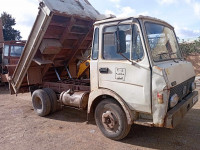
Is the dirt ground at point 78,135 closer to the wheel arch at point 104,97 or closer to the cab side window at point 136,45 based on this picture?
the wheel arch at point 104,97

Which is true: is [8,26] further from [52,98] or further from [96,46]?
[96,46]

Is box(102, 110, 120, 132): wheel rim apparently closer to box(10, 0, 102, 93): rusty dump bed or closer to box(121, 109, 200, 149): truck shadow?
box(121, 109, 200, 149): truck shadow

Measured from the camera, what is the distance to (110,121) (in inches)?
162

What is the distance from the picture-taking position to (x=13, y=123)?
5379 millimetres

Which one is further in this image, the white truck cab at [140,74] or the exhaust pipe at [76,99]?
the exhaust pipe at [76,99]

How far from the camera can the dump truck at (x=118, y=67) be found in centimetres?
345

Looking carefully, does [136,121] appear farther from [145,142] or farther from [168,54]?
[168,54]

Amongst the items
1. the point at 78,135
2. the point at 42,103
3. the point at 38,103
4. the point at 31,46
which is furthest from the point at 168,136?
the point at 31,46

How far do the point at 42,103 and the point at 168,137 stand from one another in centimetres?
346

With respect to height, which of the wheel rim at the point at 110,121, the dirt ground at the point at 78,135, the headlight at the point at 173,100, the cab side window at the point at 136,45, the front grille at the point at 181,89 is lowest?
the dirt ground at the point at 78,135

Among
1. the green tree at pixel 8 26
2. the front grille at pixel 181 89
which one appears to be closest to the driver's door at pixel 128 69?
the front grille at pixel 181 89

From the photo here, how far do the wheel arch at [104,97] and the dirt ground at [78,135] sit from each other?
587 mm

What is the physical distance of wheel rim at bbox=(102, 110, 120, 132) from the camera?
4.02 metres

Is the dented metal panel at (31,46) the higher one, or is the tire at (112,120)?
the dented metal panel at (31,46)
